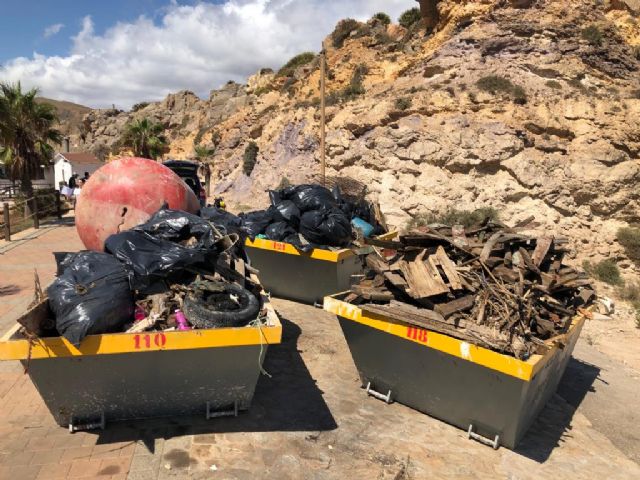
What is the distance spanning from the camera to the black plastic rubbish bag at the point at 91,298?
315 cm

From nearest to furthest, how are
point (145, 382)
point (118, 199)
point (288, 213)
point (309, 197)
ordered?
point (145, 382) < point (118, 199) < point (288, 213) < point (309, 197)

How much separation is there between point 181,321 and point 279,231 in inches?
141

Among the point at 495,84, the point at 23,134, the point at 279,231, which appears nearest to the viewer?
the point at 279,231

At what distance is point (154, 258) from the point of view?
373 cm

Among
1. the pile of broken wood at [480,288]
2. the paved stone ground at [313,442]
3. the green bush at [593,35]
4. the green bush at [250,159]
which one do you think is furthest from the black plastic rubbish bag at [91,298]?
the green bush at [250,159]

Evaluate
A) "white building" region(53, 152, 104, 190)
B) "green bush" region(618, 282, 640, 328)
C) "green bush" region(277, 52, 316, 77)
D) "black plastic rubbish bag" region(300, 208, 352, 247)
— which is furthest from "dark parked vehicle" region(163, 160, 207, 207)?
"white building" region(53, 152, 104, 190)

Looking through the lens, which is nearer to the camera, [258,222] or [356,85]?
[258,222]

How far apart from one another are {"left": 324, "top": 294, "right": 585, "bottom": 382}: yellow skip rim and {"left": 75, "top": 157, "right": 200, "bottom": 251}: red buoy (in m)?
2.11

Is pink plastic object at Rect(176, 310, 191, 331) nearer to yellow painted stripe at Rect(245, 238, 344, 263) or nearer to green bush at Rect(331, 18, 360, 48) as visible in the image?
yellow painted stripe at Rect(245, 238, 344, 263)

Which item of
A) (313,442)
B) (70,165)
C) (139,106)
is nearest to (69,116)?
(139,106)

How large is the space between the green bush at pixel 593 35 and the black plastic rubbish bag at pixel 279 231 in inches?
518

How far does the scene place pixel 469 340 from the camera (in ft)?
11.5

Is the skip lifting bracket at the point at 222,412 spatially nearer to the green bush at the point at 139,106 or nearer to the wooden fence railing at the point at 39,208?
the wooden fence railing at the point at 39,208

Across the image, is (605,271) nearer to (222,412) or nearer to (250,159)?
(222,412)
